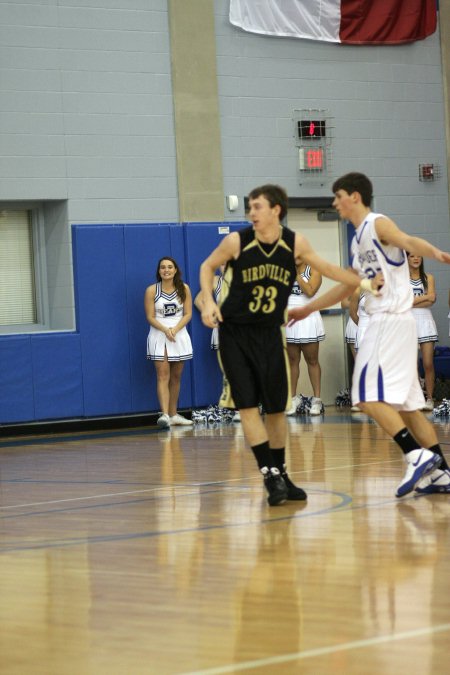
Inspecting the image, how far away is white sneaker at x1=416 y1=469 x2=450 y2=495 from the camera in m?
7.06

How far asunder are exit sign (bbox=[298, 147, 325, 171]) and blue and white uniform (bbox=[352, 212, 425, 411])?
876cm

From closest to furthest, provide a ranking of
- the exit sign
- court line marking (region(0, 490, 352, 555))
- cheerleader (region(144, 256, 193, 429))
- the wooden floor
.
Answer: the wooden floor
court line marking (region(0, 490, 352, 555))
cheerleader (region(144, 256, 193, 429))
the exit sign

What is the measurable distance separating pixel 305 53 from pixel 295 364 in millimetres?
4153

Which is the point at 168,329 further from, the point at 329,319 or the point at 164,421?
the point at 329,319

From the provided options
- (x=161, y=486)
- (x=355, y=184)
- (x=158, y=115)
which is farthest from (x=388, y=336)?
(x=158, y=115)

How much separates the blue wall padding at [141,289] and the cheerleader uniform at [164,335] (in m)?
0.27

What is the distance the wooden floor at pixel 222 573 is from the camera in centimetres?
378

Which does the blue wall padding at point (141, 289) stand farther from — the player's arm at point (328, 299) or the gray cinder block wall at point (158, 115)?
the player's arm at point (328, 299)

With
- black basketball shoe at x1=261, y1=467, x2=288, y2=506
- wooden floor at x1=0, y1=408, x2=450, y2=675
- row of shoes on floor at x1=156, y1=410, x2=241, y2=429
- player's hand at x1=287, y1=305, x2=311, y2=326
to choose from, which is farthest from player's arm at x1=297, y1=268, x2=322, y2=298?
black basketball shoe at x1=261, y1=467, x2=288, y2=506

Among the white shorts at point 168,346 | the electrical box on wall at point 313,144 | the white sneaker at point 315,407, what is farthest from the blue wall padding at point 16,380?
the electrical box on wall at point 313,144

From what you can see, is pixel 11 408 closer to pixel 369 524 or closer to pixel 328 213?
pixel 328 213

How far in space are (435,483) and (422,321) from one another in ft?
25.1

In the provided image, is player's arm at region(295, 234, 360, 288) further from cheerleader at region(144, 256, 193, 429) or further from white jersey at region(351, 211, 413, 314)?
cheerleader at region(144, 256, 193, 429)

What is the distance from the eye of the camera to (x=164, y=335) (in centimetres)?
1380
